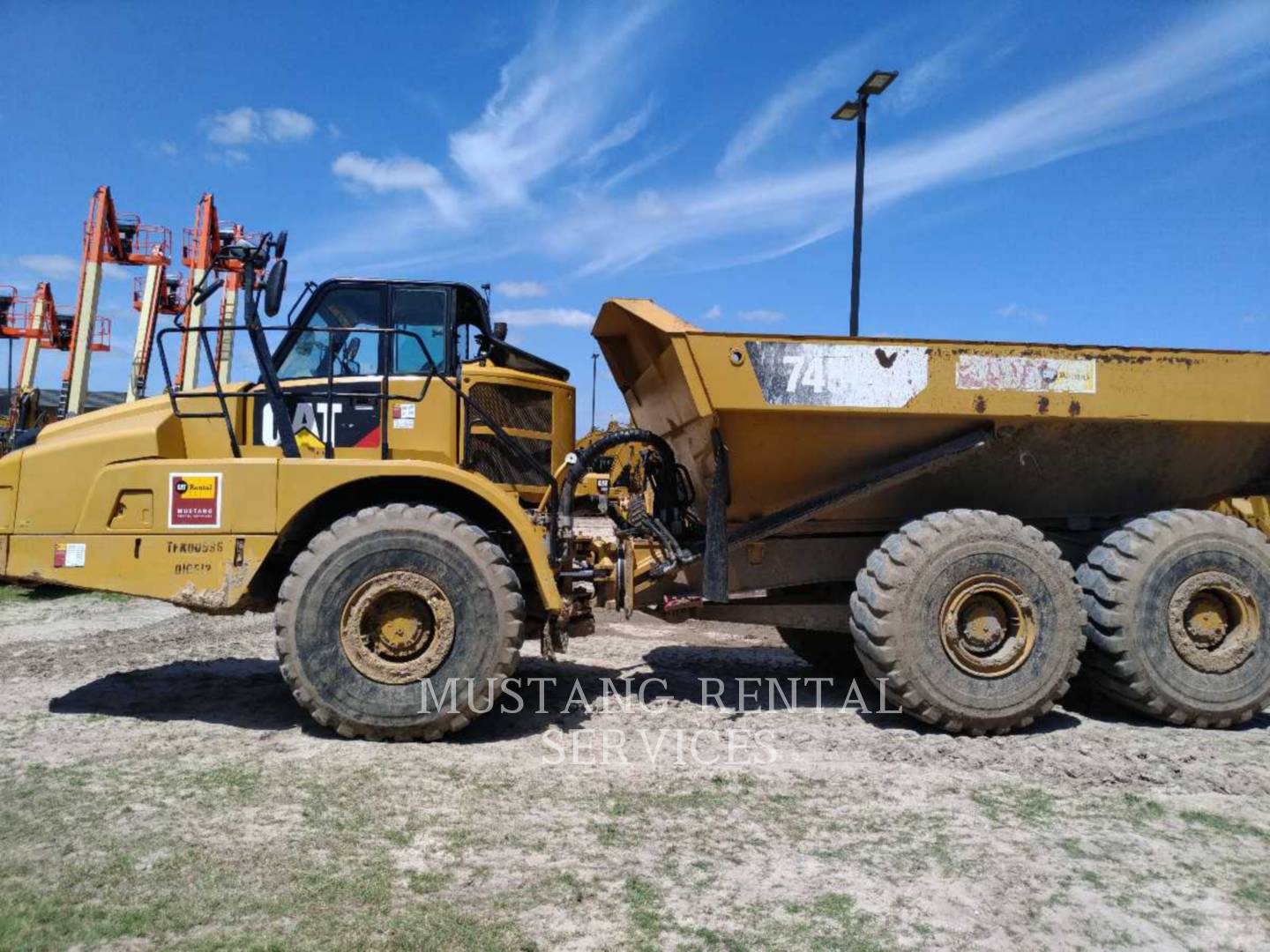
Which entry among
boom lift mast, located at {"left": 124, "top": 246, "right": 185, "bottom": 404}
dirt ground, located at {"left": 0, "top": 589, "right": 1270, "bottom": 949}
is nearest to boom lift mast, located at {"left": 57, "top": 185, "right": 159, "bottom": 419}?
boom lift mast, located at {"left": 124, "top": 246, "right": 185, "bottom": 404}

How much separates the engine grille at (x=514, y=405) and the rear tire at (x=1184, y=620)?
3.72m

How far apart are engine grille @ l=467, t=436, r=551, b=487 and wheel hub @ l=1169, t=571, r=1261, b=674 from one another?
4067 mm

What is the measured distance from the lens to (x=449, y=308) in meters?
6.17

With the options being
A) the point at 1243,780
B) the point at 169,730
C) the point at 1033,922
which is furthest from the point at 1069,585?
the point at 169,730

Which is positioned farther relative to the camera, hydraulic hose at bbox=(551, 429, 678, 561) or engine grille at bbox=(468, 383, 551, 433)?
engine grille at bbox=(468, 383, 551, 433)

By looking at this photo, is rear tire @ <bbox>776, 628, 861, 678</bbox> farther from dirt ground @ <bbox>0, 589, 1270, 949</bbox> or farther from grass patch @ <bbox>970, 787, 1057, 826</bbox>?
grass patch @ <bbox>970, 787, 1057, 826</bbox>

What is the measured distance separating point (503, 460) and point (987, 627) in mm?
3208

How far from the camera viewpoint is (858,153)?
32.0ft

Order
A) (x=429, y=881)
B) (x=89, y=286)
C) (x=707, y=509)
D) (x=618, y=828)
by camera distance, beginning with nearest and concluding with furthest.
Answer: (x=429, y=881) < (x=618, y=828) < (x=707, y=509) < (x=89, y=286)

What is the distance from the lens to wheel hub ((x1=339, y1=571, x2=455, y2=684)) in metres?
5.05

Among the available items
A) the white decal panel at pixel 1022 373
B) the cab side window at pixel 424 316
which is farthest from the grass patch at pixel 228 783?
the white decal panel at pixel 1022 373

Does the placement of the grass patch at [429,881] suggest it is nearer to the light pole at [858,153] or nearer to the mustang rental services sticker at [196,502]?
the mustang rental services sticker at [196,502]

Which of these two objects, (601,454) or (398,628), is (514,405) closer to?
(601,454)

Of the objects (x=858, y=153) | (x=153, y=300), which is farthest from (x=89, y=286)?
(x=858, y=153)
